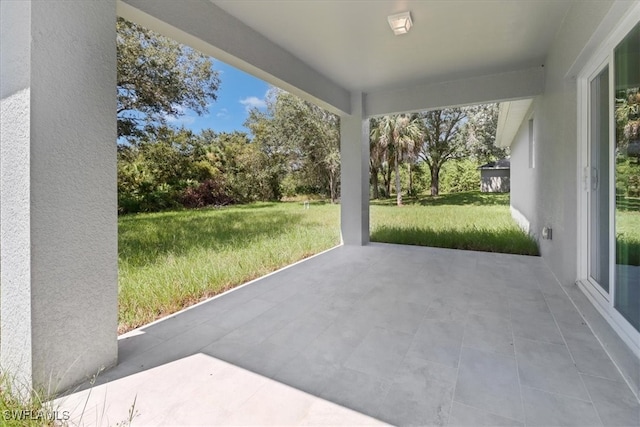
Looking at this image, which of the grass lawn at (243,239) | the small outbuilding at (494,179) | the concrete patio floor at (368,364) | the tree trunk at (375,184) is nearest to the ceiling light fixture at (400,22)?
the concrete patio floor at (368,364)

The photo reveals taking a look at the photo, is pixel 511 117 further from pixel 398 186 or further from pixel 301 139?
pixel 301 139

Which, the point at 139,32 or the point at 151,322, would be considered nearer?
the point at 151,322

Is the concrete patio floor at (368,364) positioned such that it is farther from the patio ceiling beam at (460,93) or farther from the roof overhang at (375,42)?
the patio ceiling beam at (460,93)

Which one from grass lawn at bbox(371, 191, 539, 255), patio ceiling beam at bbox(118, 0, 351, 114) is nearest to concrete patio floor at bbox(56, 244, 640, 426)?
grass lawn at bbox(371, 191, 539, 255)

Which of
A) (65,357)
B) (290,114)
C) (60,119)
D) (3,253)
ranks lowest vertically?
(65,357)

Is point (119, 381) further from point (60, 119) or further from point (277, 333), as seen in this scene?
→ point (60, 119)

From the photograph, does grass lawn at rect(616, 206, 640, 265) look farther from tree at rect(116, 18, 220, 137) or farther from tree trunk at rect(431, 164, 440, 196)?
tree at rect(116, 18, 220, 137)

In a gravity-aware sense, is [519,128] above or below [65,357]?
above

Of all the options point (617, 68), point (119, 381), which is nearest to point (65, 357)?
point (119, 381)

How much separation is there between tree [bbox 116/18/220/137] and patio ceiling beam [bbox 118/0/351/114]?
177 inches

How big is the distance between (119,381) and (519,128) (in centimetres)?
970

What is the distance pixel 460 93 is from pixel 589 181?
276cm

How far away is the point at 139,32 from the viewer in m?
6.83

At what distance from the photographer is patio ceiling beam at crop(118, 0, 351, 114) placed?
253cm
